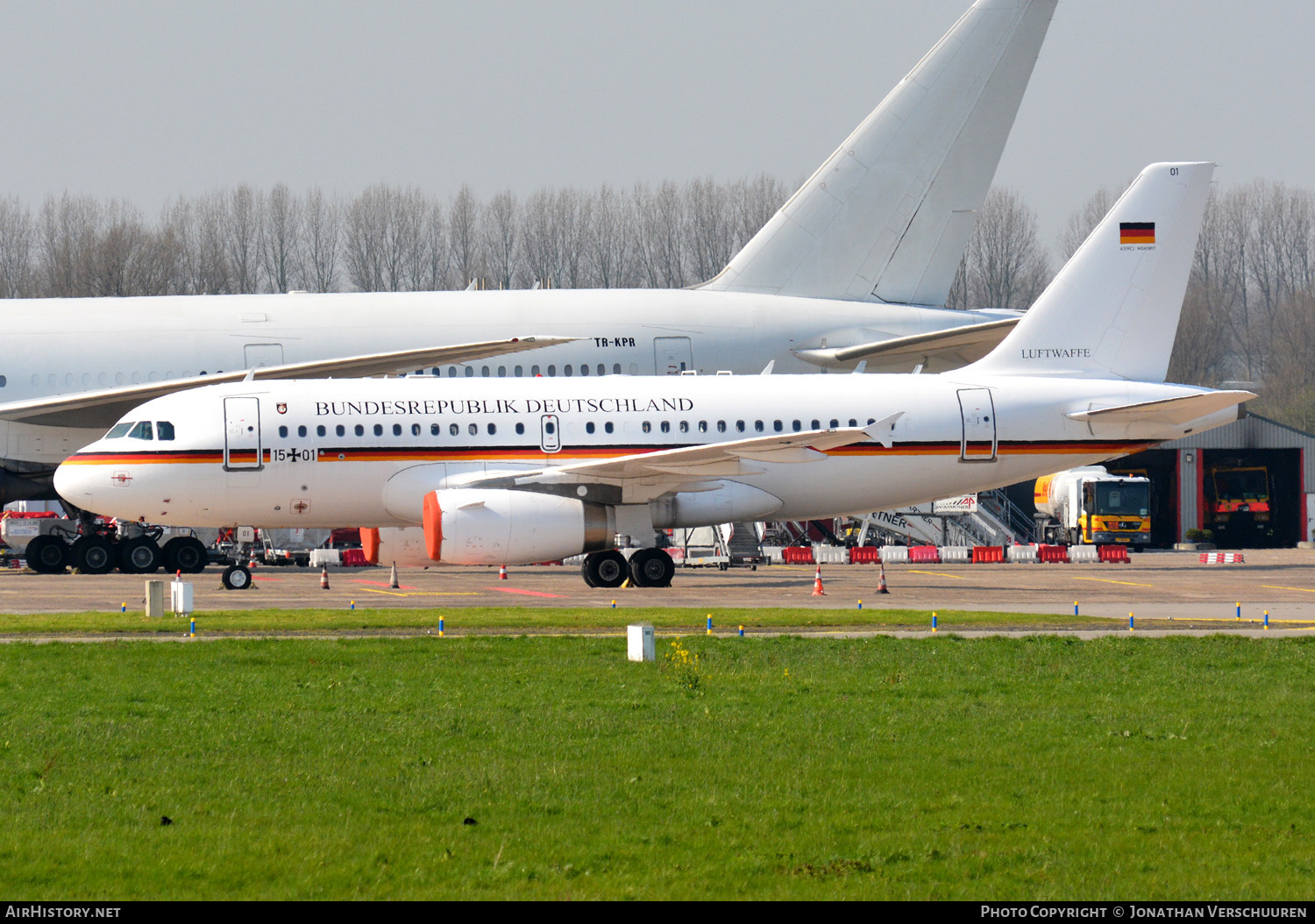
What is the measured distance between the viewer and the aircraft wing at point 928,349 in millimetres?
33906

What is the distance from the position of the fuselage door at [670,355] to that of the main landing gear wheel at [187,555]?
35.5ft

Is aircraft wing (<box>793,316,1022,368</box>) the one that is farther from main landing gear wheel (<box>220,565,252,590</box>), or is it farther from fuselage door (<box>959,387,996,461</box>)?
main landing gear wheel (<box>220,565,252,590</box>)

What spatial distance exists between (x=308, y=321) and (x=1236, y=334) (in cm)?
9343

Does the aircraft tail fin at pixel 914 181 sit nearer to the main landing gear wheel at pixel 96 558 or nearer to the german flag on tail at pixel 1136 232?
the german flag on tail at pixel 1136 232

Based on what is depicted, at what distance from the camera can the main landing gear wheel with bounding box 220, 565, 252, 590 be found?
89.7ft

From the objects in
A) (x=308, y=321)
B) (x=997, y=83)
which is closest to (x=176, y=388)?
(x=308, y=321)

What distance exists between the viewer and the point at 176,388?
31406 millimetres

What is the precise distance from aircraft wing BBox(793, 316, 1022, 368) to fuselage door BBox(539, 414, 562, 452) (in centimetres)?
984

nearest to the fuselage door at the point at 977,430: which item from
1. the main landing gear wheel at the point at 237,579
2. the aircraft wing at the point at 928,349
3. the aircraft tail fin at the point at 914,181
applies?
the aircraft wing at the point at 928,349

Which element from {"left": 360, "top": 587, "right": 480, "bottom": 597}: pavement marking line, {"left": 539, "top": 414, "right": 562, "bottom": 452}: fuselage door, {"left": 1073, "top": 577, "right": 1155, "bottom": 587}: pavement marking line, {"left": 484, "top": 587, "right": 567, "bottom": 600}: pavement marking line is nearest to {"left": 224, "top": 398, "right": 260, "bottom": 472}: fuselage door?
{"left": 360, "top": 587, "right": 480, "bottom": 597}: pavement marking line

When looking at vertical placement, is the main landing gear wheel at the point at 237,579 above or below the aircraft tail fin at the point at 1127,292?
below

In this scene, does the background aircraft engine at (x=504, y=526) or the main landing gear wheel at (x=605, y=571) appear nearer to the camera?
the background aircraft engine at (x=504, y=526)

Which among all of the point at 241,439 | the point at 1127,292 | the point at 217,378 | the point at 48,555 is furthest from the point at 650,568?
the point at 48,555
